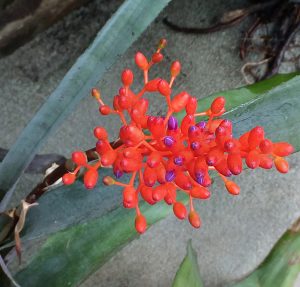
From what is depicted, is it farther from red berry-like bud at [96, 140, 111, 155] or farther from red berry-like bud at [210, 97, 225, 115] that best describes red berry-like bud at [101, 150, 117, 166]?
red berry-like bud at [210, 97, 225, 115]

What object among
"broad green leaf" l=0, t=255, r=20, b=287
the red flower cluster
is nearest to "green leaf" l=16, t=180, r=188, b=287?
"broad green leaf" l=0, t=255, r=20, b=287

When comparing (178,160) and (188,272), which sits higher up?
(178,160)

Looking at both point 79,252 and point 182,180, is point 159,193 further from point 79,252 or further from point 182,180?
point 79,252

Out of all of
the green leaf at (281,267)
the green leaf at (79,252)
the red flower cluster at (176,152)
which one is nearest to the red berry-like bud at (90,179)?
the red flower cluster at (176,152)

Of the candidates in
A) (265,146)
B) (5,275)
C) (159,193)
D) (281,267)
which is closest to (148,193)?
(159,193)

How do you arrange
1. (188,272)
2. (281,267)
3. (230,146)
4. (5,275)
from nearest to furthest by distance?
(230,146)
(5,275)
(188,272)
(281,267)

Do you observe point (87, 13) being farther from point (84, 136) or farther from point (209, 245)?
point (209, 245)
